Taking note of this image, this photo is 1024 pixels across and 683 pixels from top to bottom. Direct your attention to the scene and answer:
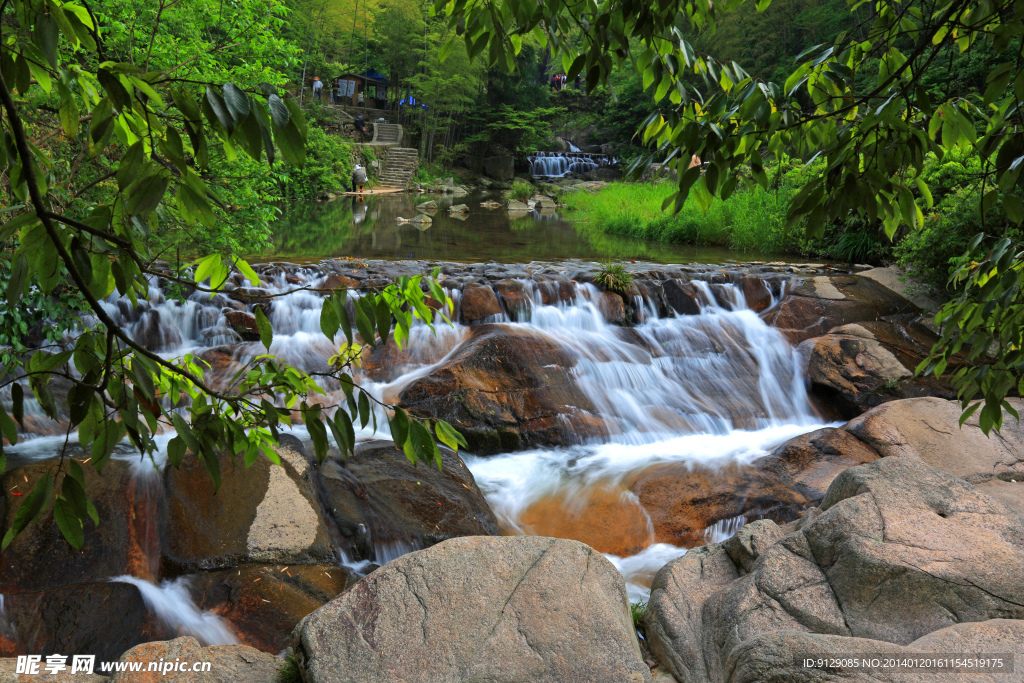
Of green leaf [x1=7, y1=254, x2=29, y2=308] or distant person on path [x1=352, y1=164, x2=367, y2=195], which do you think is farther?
distant person on path [x1=352, y1=164, x2=367, y2=195]

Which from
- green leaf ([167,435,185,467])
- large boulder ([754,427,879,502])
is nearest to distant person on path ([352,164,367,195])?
large boulder ([754,427,879,502])

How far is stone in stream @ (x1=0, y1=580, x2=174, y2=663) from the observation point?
3031 millimetres

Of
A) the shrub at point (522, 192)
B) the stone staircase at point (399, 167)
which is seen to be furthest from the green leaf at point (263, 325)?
the stone staircase at point (399, 167)

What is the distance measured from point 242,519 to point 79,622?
925 millimetres

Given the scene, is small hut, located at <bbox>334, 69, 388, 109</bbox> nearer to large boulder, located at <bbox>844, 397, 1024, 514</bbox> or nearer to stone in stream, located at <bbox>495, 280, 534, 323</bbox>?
stone in stream, located at <bbox>495, 280, 534, 323</bbox>

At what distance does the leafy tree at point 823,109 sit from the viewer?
140 centimetres

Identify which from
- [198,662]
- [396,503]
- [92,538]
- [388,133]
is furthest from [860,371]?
[388,133]

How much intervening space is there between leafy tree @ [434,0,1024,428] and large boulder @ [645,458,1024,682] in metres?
1.34

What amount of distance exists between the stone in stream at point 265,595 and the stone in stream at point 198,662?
664mm

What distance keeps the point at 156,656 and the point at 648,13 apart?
2.83m

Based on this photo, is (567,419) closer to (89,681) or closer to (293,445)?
(293,445)

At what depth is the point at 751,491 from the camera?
5.16 m

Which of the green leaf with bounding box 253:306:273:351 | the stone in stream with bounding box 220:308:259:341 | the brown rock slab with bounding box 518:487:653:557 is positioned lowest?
the brown rock slab with bounding box 518:487:653:557

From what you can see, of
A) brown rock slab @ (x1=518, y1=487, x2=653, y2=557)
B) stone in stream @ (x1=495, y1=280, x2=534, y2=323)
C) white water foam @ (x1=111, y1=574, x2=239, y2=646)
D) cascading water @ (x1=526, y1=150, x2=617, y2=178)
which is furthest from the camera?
cascading water @ (x1=526, y1=150, x2=617, y2=178)
